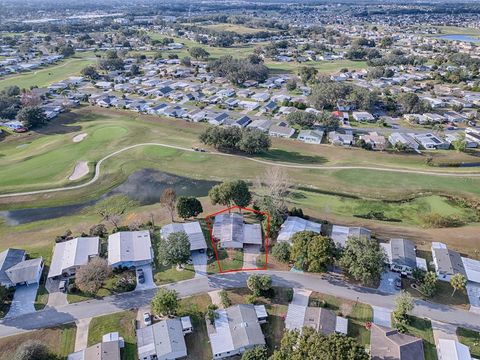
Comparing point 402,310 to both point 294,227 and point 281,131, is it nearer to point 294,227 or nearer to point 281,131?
point 294,227

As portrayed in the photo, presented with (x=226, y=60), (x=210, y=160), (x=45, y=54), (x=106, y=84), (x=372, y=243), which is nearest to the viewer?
(x=372, y=243)

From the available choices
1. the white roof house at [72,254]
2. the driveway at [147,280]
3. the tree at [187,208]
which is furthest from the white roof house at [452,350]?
the white roof house at [72,254]

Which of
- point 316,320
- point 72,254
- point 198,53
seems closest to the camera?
point 316,320

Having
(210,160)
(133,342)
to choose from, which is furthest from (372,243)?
(210,160)

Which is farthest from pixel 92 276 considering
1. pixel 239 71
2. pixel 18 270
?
pixel 239 71

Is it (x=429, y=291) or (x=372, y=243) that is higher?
(x=372, y=243)

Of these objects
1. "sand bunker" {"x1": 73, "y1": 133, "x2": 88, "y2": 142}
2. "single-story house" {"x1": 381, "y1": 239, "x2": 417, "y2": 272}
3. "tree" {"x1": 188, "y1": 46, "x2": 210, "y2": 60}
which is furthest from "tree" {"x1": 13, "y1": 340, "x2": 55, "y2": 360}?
"tree" {"x1": 188, "y1": 46, "x2": 210, "y2": 60}

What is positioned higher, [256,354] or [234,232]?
[256,354]

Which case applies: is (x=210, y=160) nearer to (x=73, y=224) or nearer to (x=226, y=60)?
(x=73, y=224)
